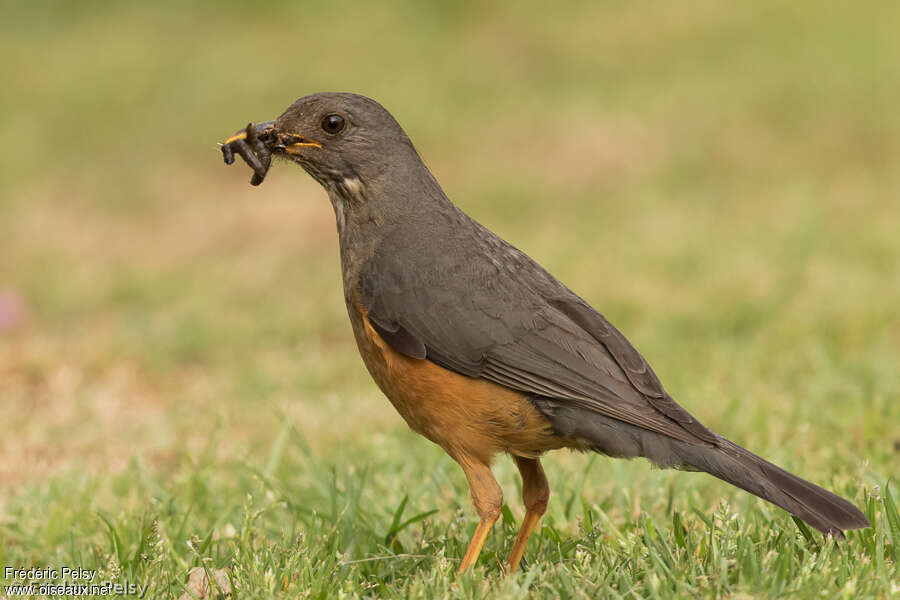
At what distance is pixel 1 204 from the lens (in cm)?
1199

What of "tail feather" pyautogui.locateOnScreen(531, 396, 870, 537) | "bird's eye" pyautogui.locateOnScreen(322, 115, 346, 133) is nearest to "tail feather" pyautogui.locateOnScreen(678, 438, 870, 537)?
"tail feather" pyautogui.locateOnScreen(531, 396, 870, 537)

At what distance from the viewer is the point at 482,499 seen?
13.2 feet

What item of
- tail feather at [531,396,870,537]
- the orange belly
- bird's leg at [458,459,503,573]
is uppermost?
tail feather at [531,396,870,537]

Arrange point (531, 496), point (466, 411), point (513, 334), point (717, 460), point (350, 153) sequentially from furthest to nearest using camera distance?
point (350, 153) → point (531, 496) → point (513, 334) → point (466, 411) → point (717, 460)

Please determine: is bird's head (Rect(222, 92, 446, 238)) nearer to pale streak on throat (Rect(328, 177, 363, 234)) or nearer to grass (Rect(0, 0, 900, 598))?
pale streak on throat (Rect(328, 177, 363, 234))

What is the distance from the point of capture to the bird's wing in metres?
4.02

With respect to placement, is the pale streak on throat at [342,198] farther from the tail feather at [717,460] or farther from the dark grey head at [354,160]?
the tail feather at [717,460]

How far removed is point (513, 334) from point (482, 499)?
23.7 inches

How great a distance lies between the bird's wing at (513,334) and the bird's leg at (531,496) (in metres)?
0.43

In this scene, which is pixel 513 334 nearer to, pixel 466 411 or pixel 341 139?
pixel 466 411

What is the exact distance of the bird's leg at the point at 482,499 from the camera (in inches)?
156

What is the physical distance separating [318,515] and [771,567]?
175 centimetres

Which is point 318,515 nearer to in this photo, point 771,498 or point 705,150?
point 771,498

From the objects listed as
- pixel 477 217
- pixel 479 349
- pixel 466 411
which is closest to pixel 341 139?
pixel 479 349
